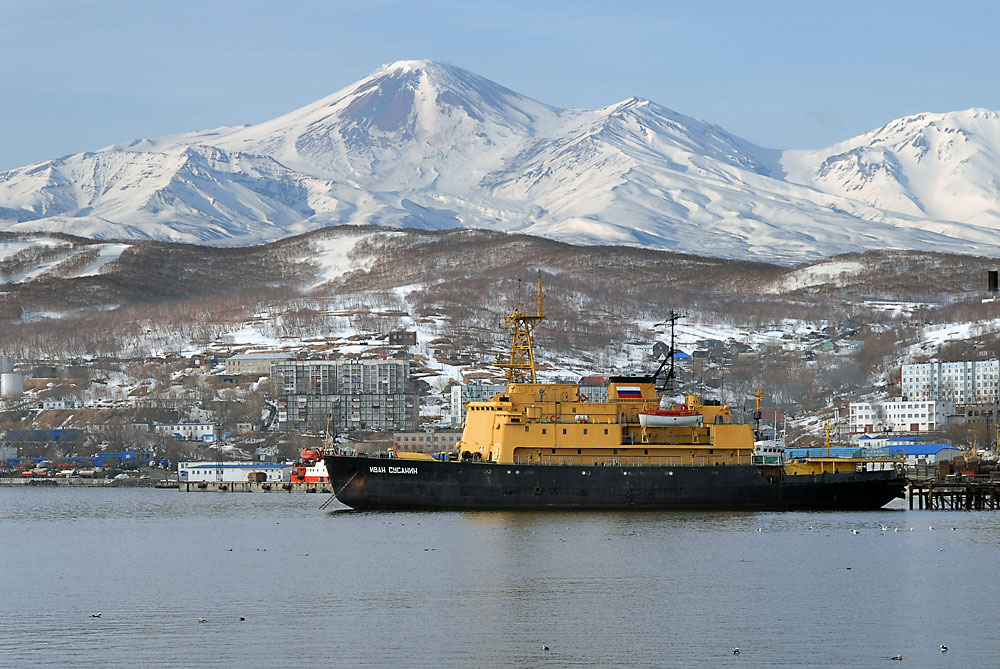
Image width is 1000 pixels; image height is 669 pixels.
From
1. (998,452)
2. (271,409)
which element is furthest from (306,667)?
(271,409)

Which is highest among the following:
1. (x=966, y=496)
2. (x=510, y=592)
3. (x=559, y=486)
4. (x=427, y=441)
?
(x=427, y=441)

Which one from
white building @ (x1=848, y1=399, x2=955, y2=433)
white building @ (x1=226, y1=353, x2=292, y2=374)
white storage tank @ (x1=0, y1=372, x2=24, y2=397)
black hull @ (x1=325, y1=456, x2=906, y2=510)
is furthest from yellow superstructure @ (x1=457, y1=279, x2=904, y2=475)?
white storage tank @ (x1=0, y1=372, x2=24, y2=397)

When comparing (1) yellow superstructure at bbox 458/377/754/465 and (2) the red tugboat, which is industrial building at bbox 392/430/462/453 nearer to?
(2) the red tugboat

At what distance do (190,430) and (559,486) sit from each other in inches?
3620

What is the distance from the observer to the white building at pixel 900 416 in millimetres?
142500

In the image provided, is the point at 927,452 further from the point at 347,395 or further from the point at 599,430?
the point at 347,395

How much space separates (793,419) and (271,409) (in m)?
51.5

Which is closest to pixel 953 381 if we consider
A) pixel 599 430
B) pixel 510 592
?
pixel 599 430

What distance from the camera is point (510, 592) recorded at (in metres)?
41.5

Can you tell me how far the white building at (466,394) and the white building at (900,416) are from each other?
105 feet

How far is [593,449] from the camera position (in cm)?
6825

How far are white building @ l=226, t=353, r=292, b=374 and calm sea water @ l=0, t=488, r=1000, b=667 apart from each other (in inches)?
4496

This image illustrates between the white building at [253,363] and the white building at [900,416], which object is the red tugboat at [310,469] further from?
the white building at [253,363]

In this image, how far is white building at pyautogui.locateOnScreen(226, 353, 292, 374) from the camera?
180375 mm
